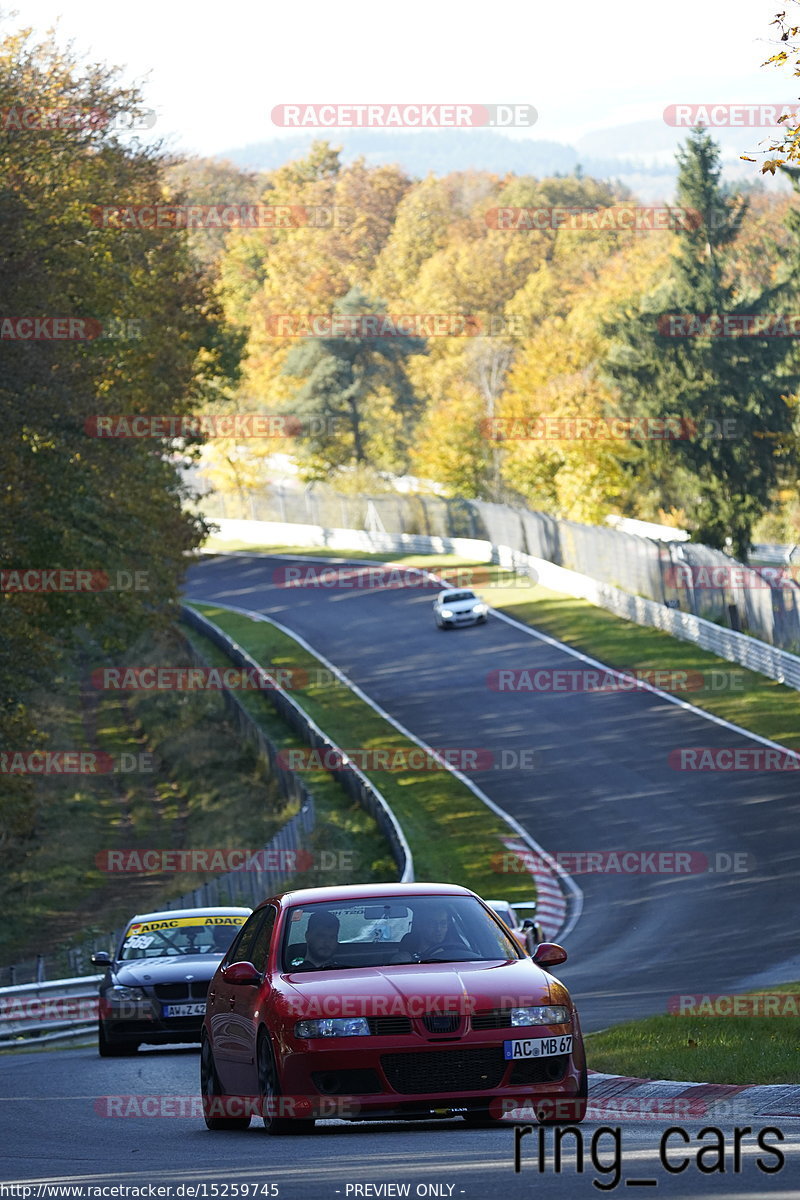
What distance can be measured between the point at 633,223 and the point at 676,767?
299 ft

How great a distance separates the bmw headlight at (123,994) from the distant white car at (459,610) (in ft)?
143

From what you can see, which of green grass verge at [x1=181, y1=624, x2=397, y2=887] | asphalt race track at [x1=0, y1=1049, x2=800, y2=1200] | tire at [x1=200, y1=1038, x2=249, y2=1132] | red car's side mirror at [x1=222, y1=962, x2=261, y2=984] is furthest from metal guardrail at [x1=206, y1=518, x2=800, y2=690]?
red car's side mirror at [x1=222, y1=962, x2=261, y2=984]

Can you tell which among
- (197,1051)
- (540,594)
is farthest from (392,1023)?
(540,594)

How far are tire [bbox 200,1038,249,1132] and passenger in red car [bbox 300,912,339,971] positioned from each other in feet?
3.68

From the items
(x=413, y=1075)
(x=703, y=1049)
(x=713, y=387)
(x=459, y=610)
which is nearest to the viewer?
(x=413, y=1075)

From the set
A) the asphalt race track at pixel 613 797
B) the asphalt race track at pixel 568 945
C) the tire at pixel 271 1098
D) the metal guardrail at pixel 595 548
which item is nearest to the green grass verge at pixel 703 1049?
the asphalt race track at pixel 568 945

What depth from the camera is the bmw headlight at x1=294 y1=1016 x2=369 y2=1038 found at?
9078mm

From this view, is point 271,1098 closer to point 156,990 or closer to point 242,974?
point 242,974

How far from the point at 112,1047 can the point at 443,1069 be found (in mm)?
9216

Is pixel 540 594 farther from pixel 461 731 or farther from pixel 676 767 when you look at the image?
pixel 676 767

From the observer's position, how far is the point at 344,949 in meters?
9.94

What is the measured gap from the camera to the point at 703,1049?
1275 centimetres

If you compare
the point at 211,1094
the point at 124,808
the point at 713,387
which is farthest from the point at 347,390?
the point at 211,1094

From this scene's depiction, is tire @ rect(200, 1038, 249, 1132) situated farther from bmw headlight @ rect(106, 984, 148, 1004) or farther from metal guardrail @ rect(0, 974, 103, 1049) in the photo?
metal guardrail @ rect(0, 974, 103, 1049)
